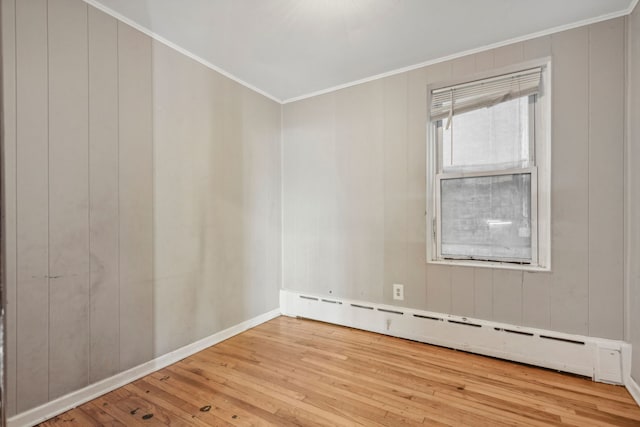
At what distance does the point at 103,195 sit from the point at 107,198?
0.03 meters

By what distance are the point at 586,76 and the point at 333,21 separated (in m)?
1.72

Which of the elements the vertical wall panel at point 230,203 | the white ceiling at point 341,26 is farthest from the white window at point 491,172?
the vertical wall panel at point 230,203

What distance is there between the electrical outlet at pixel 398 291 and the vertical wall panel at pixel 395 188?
0.03 meters

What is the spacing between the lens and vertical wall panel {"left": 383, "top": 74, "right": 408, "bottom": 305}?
2.86 m

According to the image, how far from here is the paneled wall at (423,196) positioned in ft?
7.13

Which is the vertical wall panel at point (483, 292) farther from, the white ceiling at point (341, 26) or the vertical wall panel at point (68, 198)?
the vertical wall panel at point (68, 198)

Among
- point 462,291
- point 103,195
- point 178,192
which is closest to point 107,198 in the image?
point 103,195

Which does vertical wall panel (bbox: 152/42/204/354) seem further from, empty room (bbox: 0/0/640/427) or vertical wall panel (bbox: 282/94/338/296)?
vertical wall panel (bbox: 282/94/338/296)

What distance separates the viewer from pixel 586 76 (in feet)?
7.28

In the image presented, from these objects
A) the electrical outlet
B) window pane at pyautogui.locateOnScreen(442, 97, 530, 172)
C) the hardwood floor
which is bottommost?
the hardwood floor

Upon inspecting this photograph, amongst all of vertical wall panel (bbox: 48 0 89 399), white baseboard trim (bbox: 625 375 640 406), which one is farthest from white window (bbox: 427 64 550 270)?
vertical wall panel (bbox: 48 0 89 399)

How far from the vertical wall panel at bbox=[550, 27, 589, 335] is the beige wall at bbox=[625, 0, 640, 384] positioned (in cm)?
21

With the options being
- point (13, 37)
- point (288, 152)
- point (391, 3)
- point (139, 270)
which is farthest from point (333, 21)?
point (139, 270)

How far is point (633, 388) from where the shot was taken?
6.54ft
